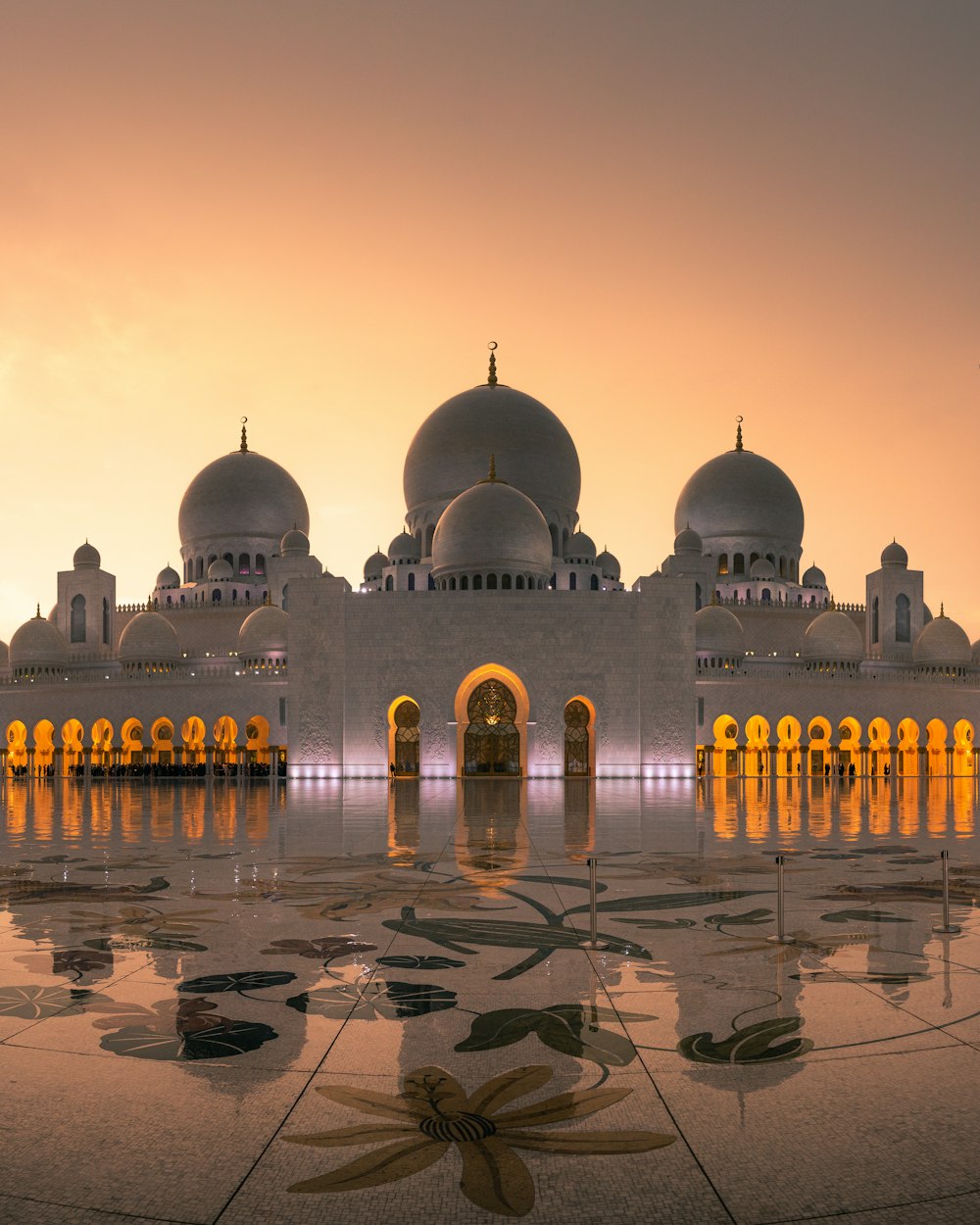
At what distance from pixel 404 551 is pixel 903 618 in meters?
20.3

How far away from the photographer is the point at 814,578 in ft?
158

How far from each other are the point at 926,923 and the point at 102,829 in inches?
413

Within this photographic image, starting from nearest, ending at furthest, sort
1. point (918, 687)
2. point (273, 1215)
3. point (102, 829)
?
point (273, 1215)
point (102, 829)
point (918, 687)

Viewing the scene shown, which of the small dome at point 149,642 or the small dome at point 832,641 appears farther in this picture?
the small dome at point 149,642

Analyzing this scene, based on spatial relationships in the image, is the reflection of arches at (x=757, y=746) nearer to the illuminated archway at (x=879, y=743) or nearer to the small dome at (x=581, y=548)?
the illuminated archway at (x=879, y=743)

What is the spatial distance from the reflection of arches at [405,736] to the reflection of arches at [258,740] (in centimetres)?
665

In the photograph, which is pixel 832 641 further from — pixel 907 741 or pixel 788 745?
pixel 788 745

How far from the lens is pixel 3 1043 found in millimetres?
4164

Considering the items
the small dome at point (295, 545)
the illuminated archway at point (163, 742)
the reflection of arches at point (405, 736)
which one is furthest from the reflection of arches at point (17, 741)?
the reflection of arches at point (405, 736)

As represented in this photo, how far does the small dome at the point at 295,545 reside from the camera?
45406 millimetres

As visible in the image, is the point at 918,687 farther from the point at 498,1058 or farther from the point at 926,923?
the point at 498,1058

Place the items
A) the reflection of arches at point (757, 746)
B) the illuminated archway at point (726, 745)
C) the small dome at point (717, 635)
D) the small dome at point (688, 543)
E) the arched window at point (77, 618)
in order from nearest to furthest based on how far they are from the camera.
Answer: the reflection of arches at point (757, 746) < the illuminated archway at point (726, 745) < the small dome at point (717, 635) < the arched window at point (77, 618) < the small dome at point (688, 543)

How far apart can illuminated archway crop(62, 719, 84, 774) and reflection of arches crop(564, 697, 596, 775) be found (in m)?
18.6

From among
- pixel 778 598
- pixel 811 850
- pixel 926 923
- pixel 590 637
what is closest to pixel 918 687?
pixel 778 598
